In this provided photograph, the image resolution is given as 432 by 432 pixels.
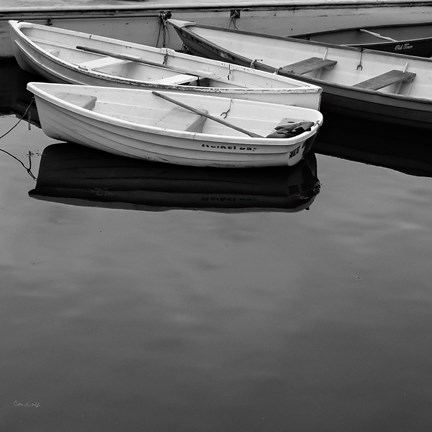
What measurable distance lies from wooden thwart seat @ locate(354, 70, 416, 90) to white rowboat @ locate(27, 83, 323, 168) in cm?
195

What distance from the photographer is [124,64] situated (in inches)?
487

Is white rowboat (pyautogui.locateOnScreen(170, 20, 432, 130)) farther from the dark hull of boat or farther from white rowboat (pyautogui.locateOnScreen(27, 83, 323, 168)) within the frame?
white rowboat (pyautogui.locateOnScreen(27, 83, 323, 168))

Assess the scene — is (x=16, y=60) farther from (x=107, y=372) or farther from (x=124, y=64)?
(x=107, y=372)

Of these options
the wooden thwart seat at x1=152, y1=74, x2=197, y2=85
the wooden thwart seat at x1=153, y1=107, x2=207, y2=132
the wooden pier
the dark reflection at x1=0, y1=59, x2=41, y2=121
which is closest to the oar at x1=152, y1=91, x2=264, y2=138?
the wooden thwart seat at x1=153, y1=107, x2=207, y2=132

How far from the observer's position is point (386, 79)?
12156mm

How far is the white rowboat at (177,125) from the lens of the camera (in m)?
9.65

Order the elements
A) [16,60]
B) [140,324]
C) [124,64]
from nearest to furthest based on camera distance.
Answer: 1. [140,324]
2. [124,64]
3. [16,60]

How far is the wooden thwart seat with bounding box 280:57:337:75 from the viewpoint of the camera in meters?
12.6

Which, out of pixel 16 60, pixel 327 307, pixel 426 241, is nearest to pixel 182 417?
pixel 327 307

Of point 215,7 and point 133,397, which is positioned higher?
point 215,7

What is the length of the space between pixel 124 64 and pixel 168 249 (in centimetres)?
523

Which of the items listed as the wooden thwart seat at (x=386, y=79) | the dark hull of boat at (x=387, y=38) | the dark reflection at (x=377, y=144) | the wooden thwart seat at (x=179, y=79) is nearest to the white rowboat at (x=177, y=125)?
the wooden thwart seat at (x=179, y=79)

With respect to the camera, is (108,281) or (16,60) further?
(16,60)

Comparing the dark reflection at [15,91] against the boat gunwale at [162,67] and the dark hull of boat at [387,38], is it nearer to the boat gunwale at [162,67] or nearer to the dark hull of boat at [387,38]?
the boat gunwale at [162,67]
